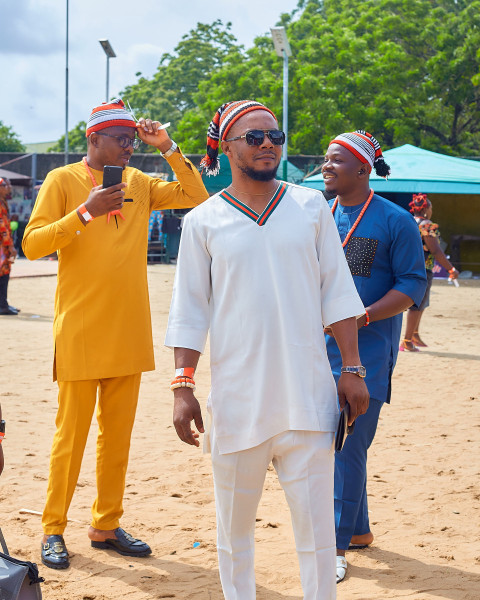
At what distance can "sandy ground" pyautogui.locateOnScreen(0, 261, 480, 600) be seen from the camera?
390 centimetres

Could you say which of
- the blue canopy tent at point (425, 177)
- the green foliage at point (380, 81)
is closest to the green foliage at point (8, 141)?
the green foliage at point (380, 81)

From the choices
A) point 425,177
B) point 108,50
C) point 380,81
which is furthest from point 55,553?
point 380,81

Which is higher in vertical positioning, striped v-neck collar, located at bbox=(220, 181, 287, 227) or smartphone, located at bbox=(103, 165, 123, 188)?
smartphone, located at bbox=(103, 165, 123, 188)

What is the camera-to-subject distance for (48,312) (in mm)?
14141

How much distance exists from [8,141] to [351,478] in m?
67.8

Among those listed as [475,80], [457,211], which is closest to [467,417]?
[457,211]

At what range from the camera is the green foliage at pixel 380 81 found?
30.6 meters

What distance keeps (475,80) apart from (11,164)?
16.2m

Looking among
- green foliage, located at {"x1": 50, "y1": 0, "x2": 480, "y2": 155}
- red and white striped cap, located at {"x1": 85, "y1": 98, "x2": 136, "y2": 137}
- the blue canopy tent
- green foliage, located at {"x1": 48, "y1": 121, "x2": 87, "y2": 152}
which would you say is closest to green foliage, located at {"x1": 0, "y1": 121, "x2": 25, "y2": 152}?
green foliage, located at {"x1": 48, "y1": 121, "x2": 87, "y2": 152}

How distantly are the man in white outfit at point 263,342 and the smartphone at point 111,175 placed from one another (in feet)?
3.31

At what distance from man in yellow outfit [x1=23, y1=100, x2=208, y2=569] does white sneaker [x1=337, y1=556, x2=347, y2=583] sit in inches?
38.4

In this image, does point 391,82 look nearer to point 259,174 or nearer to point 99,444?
point 99,444

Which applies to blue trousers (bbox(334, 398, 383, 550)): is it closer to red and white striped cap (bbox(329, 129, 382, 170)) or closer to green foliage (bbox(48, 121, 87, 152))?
red and white striped cap (bbox(329, 129, 382, 170))

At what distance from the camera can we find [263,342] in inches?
113
